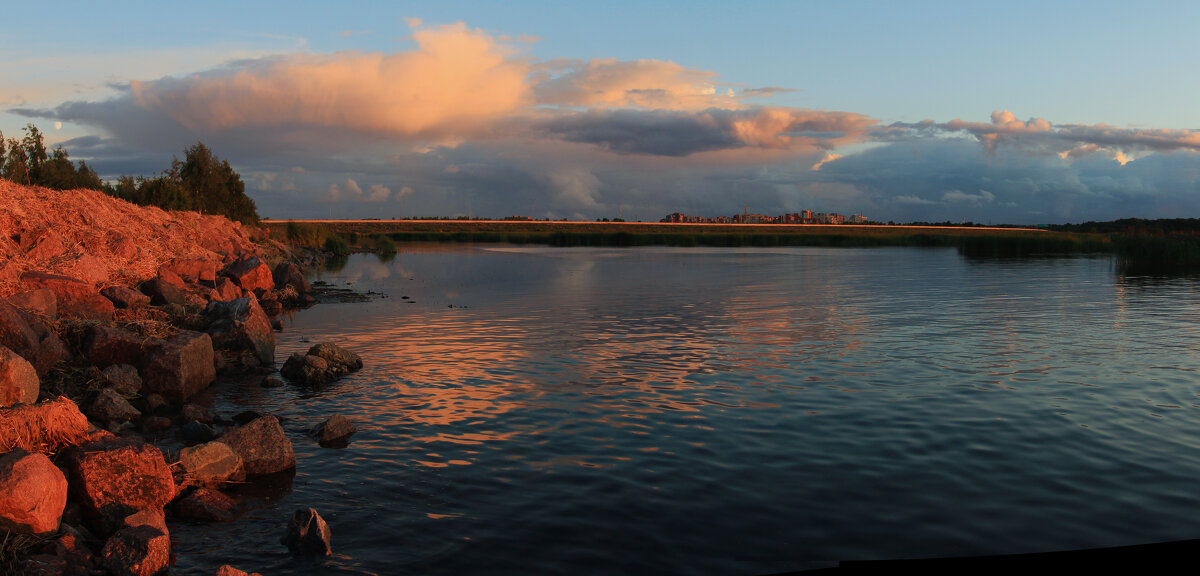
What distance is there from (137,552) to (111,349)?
1100 cm

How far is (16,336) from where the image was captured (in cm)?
1578

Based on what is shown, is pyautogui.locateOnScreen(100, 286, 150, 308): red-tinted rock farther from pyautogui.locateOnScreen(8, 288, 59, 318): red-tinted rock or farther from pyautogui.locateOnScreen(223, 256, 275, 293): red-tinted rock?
pyautogui.locateOnScreen(223, 256, 275, 293): red-tinted rock

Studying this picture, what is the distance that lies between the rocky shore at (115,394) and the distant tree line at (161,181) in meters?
20.0

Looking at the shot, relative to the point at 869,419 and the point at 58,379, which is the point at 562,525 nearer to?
the point at 869,419

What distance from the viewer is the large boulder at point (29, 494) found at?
884 centimetres

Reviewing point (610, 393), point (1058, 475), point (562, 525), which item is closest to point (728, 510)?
point (562, 525)

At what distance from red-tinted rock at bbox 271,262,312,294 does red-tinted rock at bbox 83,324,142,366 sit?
82.2 feet

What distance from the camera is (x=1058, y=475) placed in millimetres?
12156

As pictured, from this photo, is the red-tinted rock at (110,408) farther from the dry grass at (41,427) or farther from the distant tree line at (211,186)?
Result: the distant tree line at (211,186)

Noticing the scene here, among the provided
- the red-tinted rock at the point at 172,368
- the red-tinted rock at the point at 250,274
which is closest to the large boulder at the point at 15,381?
the red-tinted rock at the point at 172,368

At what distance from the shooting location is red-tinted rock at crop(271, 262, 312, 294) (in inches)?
1704

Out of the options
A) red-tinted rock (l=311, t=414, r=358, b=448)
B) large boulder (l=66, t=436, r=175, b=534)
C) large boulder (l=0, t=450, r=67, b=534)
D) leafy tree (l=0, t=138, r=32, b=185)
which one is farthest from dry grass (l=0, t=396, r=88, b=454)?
leafy tree (l=0, t=138, r=32, b=185)

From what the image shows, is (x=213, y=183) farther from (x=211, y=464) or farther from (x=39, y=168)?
(x=211, y=464)

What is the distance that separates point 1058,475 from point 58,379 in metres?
19.0
